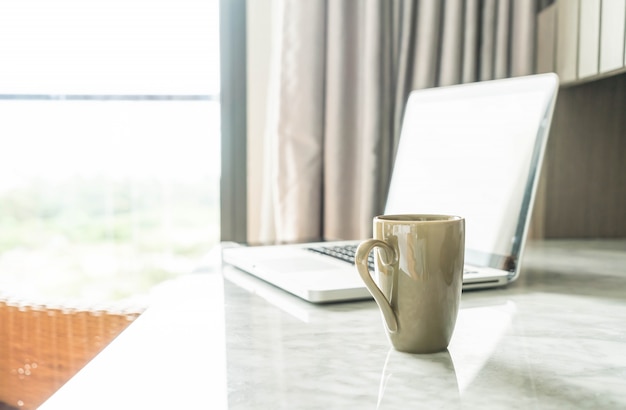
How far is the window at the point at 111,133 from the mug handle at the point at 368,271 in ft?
4.19

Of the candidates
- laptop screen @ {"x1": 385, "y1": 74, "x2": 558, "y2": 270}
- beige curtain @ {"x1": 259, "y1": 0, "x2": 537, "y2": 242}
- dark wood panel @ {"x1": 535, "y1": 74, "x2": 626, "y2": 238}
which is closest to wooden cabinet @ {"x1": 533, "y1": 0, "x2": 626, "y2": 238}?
dark wood panel @ {"x1": 535, "y1": 74, "x2": 626, "y2": 238}

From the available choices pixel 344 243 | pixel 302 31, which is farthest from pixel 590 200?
pixel 302 31

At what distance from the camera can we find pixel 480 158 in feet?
3.06

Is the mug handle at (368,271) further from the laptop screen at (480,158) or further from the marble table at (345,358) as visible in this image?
the laptop screen at (480,158)

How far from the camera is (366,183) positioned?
1.47m

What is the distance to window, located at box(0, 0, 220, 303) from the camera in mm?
1747

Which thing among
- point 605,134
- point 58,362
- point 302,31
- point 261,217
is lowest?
point 58,362

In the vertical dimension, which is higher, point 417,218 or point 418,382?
point 417,218

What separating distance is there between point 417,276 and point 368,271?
40 millimetres

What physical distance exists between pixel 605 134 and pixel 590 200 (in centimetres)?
15

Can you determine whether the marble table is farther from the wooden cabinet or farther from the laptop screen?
the wooden cabinet

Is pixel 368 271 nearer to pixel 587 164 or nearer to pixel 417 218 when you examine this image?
pixel 417 218

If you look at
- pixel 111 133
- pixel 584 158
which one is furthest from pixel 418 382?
pixel 111 133

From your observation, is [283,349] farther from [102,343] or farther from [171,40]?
[171,40]
